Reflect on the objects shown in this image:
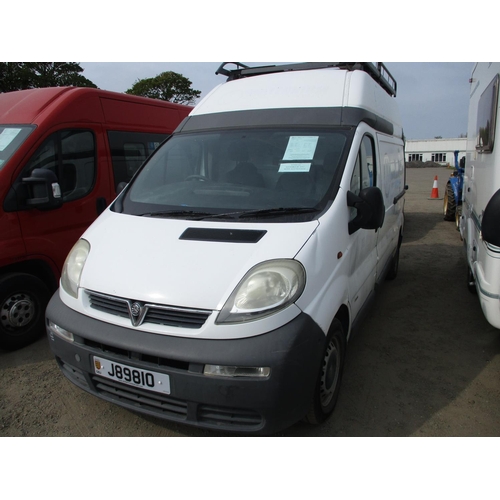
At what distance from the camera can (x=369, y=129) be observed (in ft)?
11.8

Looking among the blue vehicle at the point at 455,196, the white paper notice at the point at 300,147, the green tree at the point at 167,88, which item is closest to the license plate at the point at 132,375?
the white paper notice at the point at 300,147

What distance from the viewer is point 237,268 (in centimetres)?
236

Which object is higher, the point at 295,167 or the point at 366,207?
the point at 295,167

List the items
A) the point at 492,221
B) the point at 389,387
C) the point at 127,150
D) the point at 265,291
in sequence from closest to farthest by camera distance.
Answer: the point at 265,291 → the point at 492,221 → the point at 389,387 → the point at 127,150

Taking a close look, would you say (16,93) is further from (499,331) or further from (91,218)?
(499,331)

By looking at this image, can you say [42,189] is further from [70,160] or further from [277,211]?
[277,211]

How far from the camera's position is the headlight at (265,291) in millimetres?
2227

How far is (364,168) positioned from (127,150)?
10.5ft

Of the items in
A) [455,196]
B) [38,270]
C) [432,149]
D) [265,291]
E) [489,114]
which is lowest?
[432,149]

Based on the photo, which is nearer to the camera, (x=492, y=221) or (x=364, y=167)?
(x=492, y=221)

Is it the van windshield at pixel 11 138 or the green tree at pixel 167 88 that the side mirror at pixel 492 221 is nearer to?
the van windshield at pixel 11 138

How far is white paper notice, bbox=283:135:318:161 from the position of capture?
308 cm

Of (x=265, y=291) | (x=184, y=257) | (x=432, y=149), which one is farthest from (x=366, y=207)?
(x=432, y=149)

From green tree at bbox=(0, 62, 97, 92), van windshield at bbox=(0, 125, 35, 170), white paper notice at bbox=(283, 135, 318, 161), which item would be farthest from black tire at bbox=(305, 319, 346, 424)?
green tree at bbox=(0, 62, 97, 92)
